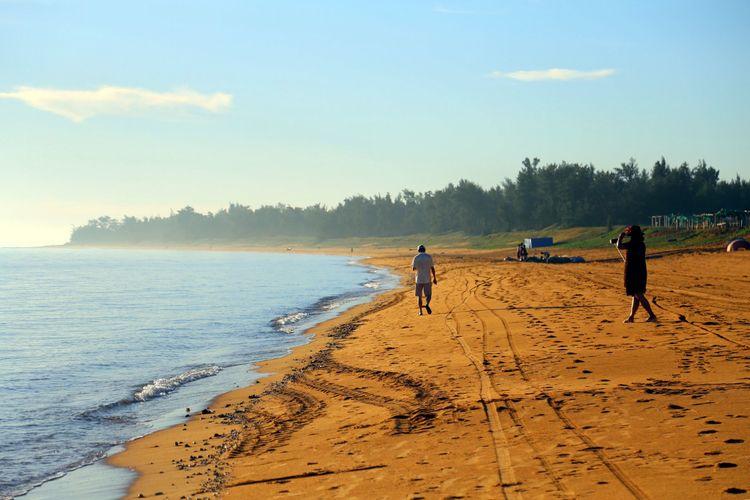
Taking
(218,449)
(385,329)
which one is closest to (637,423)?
(218,449)

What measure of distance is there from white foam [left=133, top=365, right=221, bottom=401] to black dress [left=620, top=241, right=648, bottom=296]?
9.20m

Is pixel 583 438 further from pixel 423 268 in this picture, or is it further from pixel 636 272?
pixel 423 268

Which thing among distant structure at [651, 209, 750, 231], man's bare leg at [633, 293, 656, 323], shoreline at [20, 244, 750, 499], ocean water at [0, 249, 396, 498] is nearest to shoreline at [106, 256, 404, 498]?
shoreline at [20, 244, 750, 499]

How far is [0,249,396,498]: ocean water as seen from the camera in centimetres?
959

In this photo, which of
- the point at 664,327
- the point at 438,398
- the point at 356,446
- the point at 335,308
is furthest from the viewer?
the point at 335,308

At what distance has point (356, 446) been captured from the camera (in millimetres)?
8141

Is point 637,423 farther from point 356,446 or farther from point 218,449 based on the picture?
point 218,449

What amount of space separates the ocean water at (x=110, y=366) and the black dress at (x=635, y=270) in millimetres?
8378

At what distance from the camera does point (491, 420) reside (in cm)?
834

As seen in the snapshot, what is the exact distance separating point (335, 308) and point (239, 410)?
18726 mm

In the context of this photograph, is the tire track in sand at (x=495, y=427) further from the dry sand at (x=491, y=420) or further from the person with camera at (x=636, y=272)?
the person with camera at (x=636, y=272)

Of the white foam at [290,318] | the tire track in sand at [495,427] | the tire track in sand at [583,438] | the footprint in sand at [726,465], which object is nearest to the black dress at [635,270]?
the tire track in sand at [495,427]

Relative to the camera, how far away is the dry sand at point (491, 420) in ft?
20.7

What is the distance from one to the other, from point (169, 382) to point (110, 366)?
3.19m
